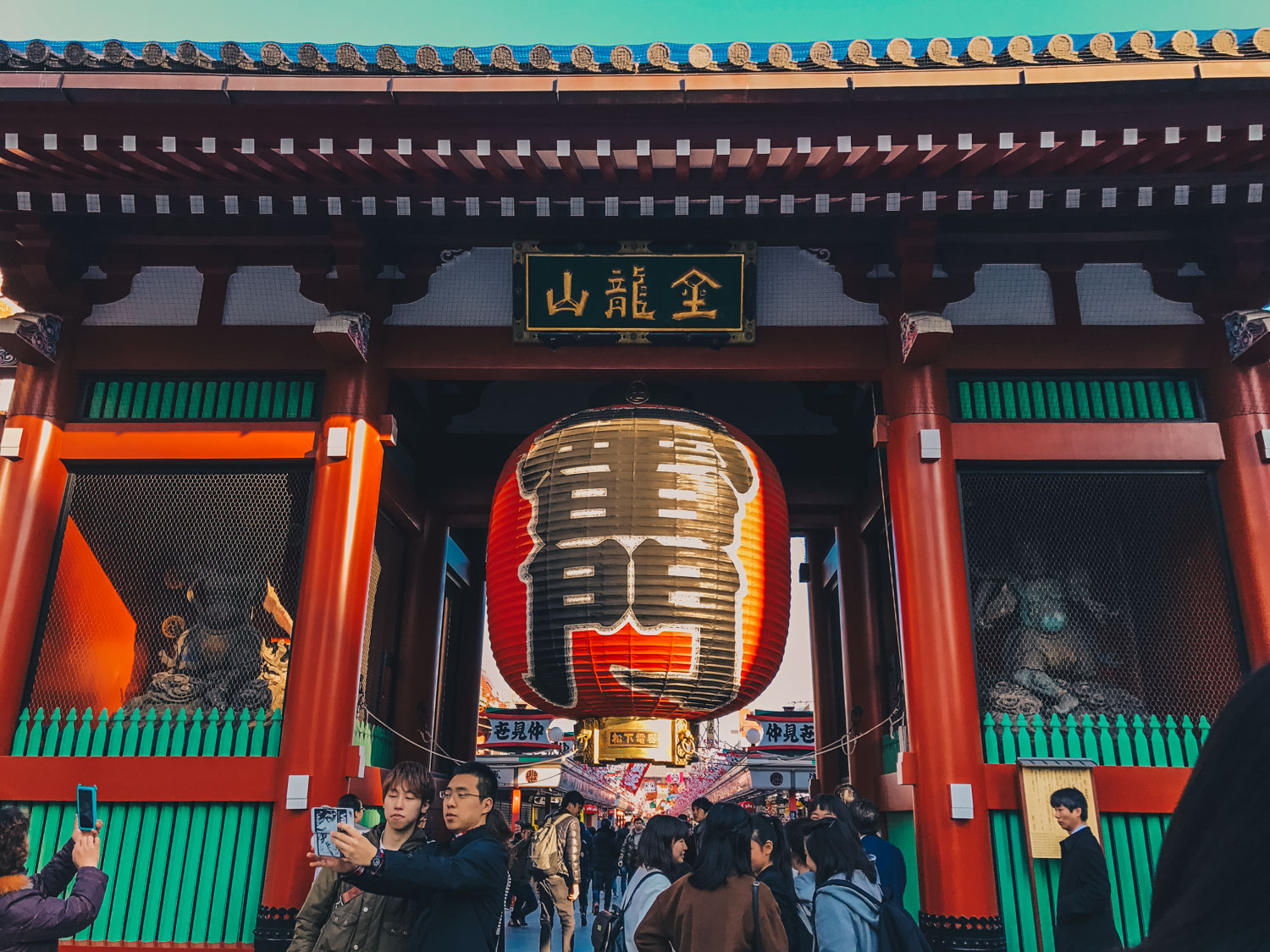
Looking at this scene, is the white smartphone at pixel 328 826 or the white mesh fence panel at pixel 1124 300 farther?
the white mesh fence panel at pixel 1124 300

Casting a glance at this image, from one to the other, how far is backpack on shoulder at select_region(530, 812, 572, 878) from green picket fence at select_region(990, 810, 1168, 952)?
3.83 metres

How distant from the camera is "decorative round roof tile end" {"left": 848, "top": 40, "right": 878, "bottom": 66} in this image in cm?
554

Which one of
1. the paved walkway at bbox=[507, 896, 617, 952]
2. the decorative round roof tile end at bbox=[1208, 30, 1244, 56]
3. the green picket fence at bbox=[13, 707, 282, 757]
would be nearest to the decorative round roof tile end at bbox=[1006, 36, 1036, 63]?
the decorative round roof tile end at bbox=[1208, 30, 1244, 56]

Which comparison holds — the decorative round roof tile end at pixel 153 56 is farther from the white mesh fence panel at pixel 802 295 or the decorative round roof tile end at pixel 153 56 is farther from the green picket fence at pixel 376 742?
the green picket fence at pixel 376 742

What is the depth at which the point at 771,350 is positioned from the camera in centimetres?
702

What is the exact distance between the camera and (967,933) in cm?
547

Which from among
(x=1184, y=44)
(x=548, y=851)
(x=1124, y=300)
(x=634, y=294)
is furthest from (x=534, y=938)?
(x=1184, y=44)

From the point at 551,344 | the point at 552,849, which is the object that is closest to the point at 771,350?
the point at 551,344

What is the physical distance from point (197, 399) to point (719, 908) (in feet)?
19.5

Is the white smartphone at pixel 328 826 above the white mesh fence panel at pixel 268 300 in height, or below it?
below

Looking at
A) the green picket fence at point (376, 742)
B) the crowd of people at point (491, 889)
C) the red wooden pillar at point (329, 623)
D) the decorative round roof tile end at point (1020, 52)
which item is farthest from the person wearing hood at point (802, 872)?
the decorative round roof tile end at point (1020, 52)

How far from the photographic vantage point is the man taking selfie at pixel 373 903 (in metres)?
2.90

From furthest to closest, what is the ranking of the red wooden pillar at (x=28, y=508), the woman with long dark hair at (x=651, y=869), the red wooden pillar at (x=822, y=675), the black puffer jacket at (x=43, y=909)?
the red wooden pillar at (x=822, y=675) → the red wooden pillar at (x=28, y=508) → the woman with long dark hair at (x=651, y=869) → the black puffer jacket at (x=43, y=909)

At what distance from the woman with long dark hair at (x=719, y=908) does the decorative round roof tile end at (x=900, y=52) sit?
462cm
